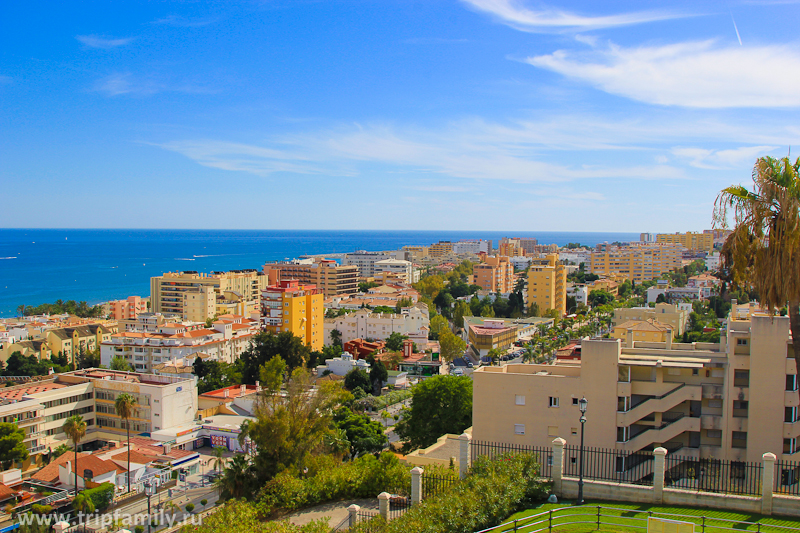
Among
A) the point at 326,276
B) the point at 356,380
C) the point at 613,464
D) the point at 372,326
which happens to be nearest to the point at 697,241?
the point at 326,276

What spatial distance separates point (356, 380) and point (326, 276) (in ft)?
198

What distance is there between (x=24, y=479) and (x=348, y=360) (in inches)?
1114

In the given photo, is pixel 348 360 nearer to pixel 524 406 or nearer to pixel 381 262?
pixel 524 406

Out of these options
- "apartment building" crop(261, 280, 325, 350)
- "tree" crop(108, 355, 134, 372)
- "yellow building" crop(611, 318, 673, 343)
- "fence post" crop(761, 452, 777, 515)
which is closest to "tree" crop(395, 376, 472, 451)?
"fence post" crop(761, 452, 777, 515)

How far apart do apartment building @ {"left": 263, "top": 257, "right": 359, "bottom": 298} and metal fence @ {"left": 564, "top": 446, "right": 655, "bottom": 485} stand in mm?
89411

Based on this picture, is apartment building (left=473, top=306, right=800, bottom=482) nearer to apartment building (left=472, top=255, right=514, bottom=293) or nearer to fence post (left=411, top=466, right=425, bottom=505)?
fence post (left=411, top=466, right=425, bottom=505)

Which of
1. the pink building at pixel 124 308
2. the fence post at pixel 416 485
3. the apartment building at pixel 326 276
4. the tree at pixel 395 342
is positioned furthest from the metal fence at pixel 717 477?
the apartment building at pixel 326 276

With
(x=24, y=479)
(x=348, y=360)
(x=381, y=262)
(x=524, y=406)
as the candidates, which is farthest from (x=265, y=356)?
(x=381, y=262)

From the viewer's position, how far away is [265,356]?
50.4 meters

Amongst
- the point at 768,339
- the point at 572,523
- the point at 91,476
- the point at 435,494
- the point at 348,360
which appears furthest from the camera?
the point at 348,360

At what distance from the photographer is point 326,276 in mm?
108312

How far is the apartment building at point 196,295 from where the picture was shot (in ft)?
287

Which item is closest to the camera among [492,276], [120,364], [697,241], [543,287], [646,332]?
[646,332]

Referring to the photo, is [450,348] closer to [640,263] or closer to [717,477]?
[717,477]
